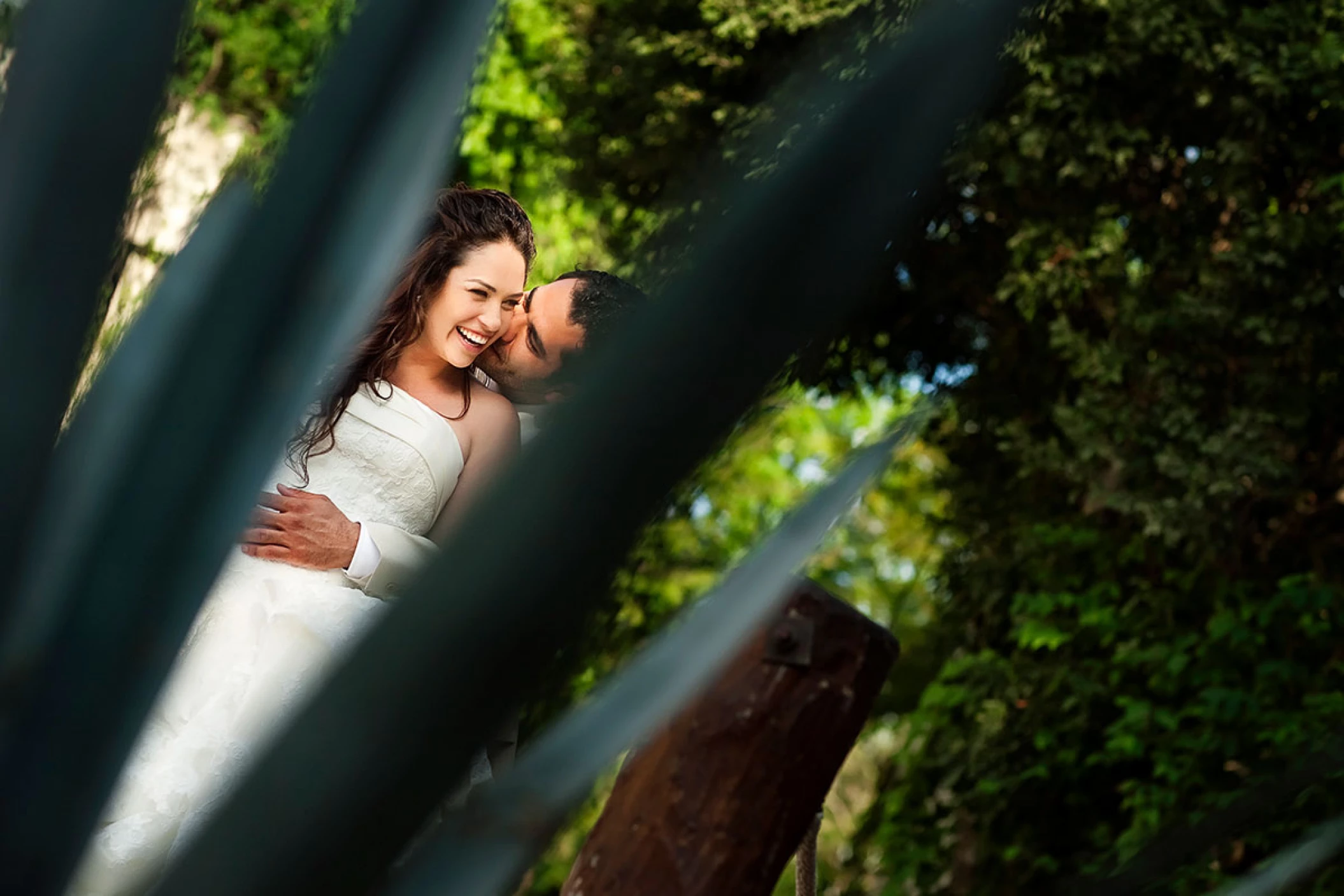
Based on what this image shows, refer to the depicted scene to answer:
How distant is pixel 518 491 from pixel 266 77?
17.2 feet

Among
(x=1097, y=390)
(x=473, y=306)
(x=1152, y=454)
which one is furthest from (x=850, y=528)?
(x=473, y=306)

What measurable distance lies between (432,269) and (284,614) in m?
0.30

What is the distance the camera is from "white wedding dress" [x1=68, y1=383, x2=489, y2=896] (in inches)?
35.2

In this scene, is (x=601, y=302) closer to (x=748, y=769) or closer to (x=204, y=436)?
(x=204, y=436)

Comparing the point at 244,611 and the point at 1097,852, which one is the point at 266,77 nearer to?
the point at 1097,852

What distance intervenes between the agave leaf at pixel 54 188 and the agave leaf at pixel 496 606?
0.24ft

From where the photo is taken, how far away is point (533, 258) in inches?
49.7

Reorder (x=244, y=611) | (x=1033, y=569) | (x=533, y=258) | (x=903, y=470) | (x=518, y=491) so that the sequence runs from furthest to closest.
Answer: (x=903, y=470) < (x=1033, y=569) < (x=533, y=258) < (x=244, y=611) < (x=518, y=491)

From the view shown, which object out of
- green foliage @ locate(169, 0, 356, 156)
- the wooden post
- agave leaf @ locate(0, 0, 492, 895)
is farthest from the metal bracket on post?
green foliage @ locate(169, 0, 356, 156)

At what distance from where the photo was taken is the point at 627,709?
352 mm

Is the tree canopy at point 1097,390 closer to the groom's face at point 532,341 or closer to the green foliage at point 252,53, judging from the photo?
the green foliage at point 252,53

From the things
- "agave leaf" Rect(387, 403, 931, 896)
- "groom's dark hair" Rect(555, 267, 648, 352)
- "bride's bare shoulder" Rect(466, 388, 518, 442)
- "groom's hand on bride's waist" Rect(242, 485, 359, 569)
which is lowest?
"groom's hand on bride's waist" Rect(242, 485, 359, 569)

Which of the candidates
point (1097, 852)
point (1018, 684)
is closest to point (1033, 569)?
point (1018, 684)

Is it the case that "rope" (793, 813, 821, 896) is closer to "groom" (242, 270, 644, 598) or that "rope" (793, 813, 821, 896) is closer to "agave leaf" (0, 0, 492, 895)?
"groom" (242, 270, 644, 598)
